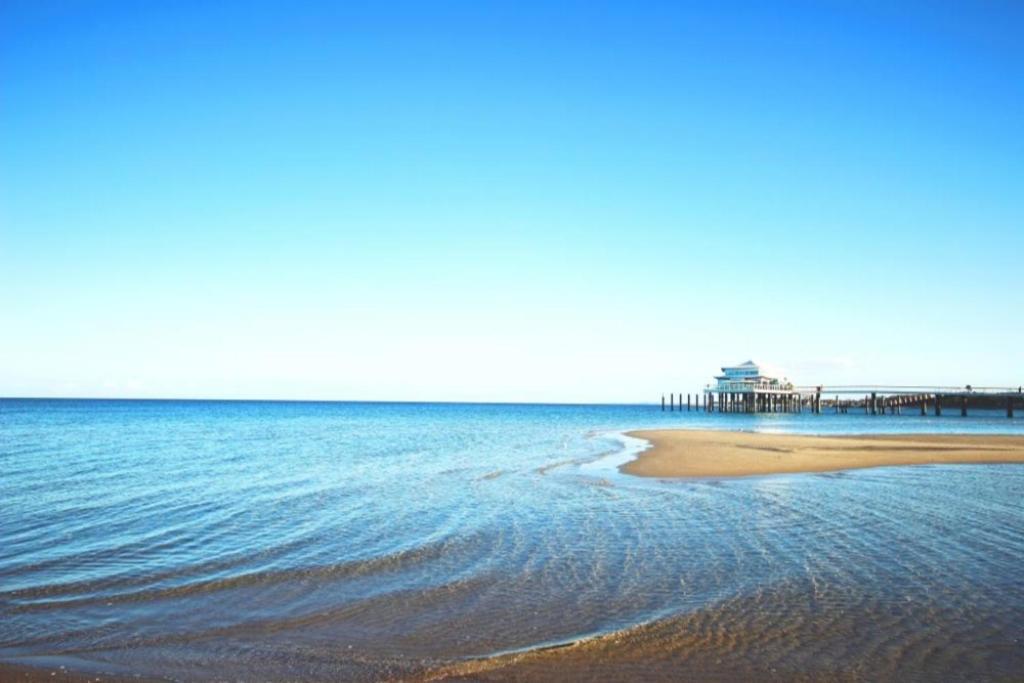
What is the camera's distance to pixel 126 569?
11.6 m

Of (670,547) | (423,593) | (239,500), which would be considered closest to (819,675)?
(423,593)

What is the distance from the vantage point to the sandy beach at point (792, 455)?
1070 inches

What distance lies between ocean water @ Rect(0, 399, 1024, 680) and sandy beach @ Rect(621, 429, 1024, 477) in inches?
188

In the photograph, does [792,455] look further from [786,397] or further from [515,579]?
[786,397]

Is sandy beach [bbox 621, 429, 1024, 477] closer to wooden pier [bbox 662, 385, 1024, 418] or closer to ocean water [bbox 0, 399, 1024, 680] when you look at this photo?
ocean water [bbox 0, 399, 1024, 680]

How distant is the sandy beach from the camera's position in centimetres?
2717

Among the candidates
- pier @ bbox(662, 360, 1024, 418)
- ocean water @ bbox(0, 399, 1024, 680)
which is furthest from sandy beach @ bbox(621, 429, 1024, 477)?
pier @ bbox(662, 360, 1024, 418)

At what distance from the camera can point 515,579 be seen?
11070mm

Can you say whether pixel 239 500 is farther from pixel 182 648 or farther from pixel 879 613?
pixel 879 613

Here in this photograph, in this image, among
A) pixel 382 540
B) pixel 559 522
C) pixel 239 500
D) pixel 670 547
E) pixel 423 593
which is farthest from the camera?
pixel 239 500

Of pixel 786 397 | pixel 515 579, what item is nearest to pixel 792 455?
pixel 515 579

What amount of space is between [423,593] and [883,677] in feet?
18.9

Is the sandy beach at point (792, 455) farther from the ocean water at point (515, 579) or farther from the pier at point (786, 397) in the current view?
the pier at point (786, 397)

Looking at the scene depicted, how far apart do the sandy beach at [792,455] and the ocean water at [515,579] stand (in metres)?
4.78
